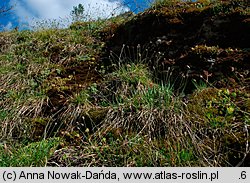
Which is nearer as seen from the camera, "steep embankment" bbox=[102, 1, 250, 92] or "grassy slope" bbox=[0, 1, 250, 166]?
"grassy slope" bbox=[0, 1, 250, 166]

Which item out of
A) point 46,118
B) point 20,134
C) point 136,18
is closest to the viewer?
point 20,134

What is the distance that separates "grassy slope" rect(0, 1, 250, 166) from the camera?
3248mm

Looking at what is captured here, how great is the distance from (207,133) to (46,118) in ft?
6.62

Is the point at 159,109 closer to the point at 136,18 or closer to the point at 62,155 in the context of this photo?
the point at 62,155

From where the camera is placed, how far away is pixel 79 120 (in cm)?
421

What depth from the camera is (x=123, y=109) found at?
402 centimetres

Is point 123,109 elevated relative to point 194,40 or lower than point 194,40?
lower

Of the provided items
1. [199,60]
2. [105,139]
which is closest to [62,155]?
[105,139]

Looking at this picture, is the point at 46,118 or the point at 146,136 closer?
the point at 146,136

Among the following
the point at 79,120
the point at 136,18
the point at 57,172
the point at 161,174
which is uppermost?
the point at 136,18

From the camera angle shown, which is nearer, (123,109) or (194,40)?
(123,109)

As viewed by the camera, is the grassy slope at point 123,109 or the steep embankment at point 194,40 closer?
the grassy slope at point 123,109

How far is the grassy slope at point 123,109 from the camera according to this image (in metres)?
3.25

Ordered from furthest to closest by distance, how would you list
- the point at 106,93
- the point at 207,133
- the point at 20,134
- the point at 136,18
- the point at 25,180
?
the point at 136,18 < the point at 106,93 < the point at 20,134 < the point at 207,133 < the point at 25,180
